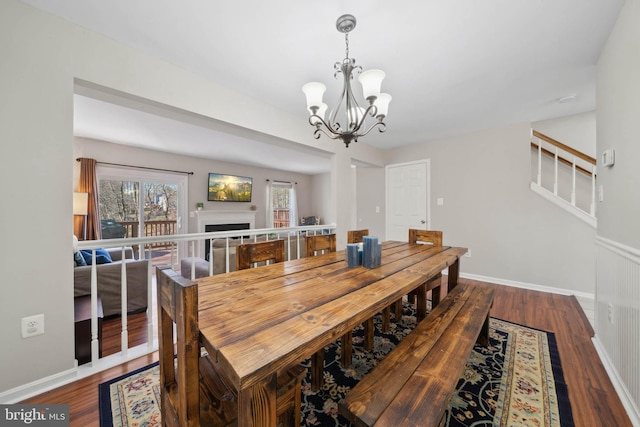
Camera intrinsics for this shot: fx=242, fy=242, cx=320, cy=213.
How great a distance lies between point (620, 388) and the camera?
1.42 metres

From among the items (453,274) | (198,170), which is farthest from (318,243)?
(198,170)

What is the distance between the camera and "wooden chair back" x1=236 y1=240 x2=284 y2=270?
1593mm

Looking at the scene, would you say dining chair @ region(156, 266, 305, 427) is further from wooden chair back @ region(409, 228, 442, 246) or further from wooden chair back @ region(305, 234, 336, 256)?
wooden chair back @ region(409, 228, 442, 246)

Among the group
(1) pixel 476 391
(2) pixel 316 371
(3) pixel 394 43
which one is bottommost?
(1) pixel 476 391

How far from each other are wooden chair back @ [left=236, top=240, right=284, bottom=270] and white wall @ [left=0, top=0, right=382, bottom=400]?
1075 millimetres

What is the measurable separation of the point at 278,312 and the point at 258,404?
0.97 ft

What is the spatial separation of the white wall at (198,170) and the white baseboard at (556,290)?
16.4 feet

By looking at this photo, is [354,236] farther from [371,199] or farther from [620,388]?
[371,199]

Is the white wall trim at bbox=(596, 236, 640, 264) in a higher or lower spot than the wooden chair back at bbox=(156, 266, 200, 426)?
higher

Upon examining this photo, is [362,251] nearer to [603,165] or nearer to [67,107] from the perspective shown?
[603,165]

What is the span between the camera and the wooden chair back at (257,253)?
1593mm

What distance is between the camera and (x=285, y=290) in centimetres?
116

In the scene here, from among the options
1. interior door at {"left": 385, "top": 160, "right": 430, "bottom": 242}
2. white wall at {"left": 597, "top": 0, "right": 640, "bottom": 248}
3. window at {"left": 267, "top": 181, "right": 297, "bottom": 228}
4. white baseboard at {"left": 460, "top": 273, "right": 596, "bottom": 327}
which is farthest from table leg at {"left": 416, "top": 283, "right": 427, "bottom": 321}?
window at {"left": 267, "top": 181, "right": 297, "bottom": 228}

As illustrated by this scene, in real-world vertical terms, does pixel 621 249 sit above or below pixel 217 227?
above
